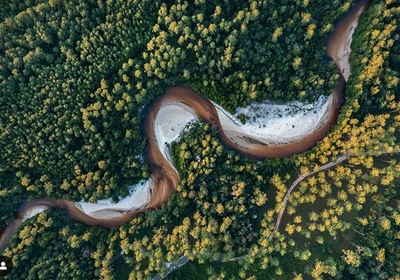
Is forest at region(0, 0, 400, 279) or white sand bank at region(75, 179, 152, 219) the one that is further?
white sand bank at region(75, 179, 152, 219)

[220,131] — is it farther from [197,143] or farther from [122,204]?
[122,204]

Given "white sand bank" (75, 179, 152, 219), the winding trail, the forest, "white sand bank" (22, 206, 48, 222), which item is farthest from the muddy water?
"white sand bank" (22, 206, 48, 222)

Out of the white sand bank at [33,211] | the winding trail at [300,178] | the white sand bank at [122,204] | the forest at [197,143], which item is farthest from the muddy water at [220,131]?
the white sand bank at [33,211]

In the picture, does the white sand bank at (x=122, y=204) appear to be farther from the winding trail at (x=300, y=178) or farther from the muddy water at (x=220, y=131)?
the winding trail at (x=300, y=178)

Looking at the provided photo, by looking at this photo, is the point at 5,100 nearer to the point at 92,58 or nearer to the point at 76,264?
the point at 92,58

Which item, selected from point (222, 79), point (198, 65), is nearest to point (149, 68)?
point (198, 65)

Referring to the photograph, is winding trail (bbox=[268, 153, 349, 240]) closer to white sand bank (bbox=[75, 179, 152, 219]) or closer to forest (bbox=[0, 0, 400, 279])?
forest (bbox=[0, 0, 400, 279])

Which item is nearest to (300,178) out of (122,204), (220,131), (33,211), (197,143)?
(220,131)

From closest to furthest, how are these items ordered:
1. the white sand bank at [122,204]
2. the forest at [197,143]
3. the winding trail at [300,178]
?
1. the forest at [197,143]
2. the winding trail at [300,178]
3. the white sand bank at [122,204]
